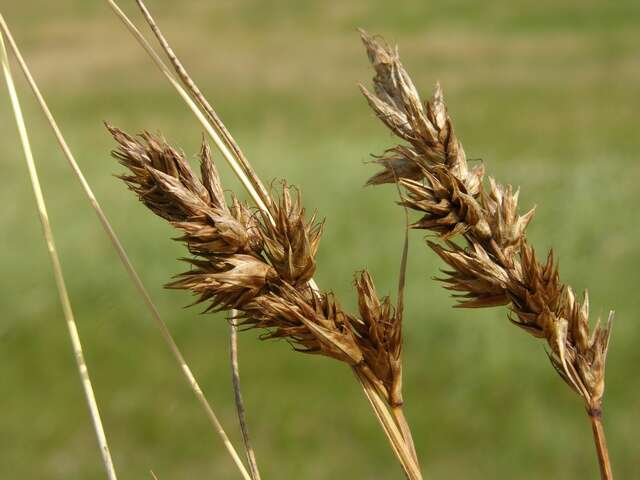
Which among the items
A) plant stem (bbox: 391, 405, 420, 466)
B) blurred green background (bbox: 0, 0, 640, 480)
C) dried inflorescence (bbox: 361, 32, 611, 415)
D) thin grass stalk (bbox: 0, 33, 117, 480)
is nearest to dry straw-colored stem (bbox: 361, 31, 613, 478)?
dried inflorescence (bbox: 361, 32, 611, 415)

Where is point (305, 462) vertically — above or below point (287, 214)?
below

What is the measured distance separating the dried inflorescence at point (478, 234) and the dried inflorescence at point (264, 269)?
7 cm

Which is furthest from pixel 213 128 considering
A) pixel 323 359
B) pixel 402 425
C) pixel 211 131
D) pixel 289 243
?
pixel 323 359

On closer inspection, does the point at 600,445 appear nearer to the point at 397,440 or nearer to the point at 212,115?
the point at 397,440

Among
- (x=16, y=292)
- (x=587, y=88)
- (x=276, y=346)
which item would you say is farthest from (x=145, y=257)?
(x=587, y=88)

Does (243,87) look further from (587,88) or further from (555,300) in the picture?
(555,300)

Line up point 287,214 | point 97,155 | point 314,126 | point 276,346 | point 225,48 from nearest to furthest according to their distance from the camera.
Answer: point 287,214 → point 276,346 → point 97,155 → point 314,126 → point 225,48

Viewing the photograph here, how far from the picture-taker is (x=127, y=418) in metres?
4.86

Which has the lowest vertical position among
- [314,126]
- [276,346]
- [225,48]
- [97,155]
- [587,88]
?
[276,346]

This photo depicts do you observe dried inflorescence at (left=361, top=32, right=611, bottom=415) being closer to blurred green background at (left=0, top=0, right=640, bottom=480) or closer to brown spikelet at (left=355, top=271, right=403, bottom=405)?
brown spikelet at (left=355, top=271, right=403, bottom=405)

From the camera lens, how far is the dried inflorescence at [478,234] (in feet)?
1.99

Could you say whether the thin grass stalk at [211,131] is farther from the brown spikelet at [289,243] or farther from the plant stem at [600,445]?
the plant stem at [600,445]

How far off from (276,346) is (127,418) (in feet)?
3.35

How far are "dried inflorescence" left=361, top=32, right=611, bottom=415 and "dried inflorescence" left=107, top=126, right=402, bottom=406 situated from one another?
0.07 meters
